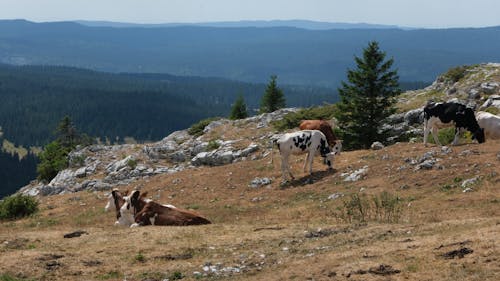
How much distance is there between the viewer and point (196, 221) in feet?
67.4

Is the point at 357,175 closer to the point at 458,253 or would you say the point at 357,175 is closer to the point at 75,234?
the point at 75,234

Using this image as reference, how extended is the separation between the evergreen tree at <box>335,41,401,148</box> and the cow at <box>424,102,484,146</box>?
10924mm

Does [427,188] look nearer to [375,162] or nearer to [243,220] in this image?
[375,162]

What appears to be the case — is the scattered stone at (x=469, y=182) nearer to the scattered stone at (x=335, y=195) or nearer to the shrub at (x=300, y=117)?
the scattered stone at (x=335, y=195)

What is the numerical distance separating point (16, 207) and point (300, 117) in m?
30.7

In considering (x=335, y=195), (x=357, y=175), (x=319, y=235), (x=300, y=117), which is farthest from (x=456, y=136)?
(x=300, y=117)

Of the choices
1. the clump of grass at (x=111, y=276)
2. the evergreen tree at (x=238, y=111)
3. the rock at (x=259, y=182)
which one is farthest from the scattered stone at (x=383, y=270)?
the evergreen tree at (x=238, y=111)

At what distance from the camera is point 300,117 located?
55125mm

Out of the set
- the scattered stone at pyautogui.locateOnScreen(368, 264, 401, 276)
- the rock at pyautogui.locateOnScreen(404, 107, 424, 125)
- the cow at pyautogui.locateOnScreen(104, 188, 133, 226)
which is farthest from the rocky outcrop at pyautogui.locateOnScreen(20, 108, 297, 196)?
the scattered stone at pyautogui.locateOnScreen(368, 264, 401, 276)

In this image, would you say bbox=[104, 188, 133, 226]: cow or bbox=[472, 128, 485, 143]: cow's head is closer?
bbox=[104, 188, 133, 226]: cow

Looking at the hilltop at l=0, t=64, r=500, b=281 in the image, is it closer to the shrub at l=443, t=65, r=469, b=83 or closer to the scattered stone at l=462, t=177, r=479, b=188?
the scattered stone at l=462, t=177, r=479, b=188

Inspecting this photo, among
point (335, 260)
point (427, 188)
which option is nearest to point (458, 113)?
point (427, 188)

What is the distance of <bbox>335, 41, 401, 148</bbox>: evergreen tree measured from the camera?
4069 centimetres

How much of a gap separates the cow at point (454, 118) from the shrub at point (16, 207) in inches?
903
